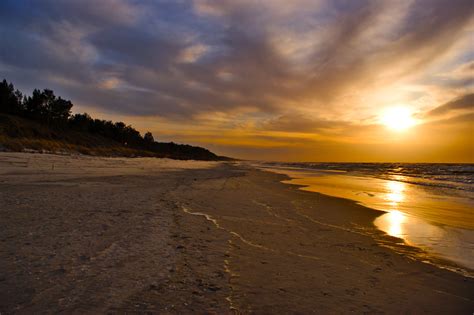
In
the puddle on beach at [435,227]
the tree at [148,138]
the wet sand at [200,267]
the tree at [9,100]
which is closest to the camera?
the wet sand at [200,267]

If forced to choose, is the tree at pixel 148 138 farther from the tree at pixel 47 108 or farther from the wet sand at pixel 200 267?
the wet sand at pixel 200 267

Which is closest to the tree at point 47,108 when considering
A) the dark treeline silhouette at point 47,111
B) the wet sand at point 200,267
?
the dark treeline silhouette at point 47,111

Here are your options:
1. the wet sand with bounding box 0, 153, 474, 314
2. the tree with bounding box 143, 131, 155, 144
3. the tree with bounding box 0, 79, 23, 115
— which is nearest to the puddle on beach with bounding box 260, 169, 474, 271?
the wet sand with bounding box 0, 153, 474, 314

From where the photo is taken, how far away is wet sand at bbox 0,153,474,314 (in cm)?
360

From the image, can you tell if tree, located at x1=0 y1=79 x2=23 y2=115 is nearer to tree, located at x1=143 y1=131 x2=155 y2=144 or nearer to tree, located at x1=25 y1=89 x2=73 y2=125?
tree, located at x1=25 y1=89 x2=73 y2=125

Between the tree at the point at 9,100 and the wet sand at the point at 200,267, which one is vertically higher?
the tree at the point at 9,100

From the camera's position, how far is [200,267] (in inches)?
183

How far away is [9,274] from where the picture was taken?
3.95 m

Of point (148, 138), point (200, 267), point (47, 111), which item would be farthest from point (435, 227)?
A: point (148, 138)

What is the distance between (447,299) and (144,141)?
123848mm

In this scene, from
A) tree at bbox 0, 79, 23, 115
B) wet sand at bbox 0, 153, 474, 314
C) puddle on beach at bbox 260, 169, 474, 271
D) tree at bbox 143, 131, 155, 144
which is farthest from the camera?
tree at bbox 143, 131, 155, 144

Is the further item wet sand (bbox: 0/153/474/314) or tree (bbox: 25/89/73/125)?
tree (bbox: 25/89/73/125)

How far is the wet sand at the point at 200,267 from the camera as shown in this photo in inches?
142

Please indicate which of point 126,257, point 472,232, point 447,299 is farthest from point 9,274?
point 472,232
